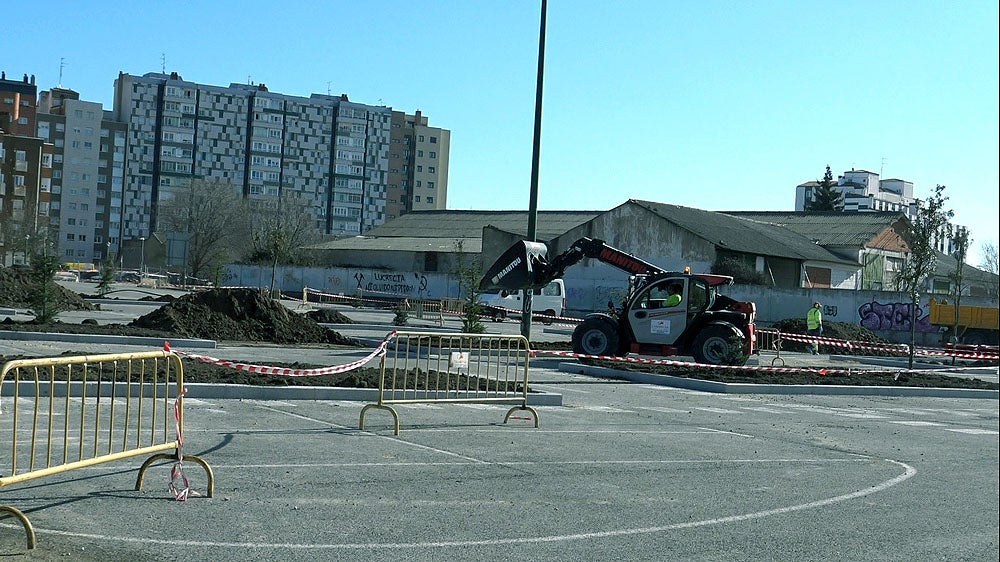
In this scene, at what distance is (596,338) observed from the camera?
24844 mm

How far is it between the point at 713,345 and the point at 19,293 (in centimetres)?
2505

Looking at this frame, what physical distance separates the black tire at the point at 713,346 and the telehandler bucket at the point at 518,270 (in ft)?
13.8

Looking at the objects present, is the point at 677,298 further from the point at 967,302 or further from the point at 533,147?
the point at 967,302

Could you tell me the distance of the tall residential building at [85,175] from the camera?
14038 centimetres

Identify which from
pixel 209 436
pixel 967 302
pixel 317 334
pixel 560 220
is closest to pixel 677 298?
pixel 317 334

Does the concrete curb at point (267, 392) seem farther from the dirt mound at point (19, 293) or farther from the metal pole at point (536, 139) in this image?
the dirt mound at point (19, 293)

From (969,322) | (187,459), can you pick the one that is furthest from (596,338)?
(969,322)

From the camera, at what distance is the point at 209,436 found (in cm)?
1091

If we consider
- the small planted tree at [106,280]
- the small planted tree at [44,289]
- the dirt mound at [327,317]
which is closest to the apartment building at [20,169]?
the small planted tree at [106,280]

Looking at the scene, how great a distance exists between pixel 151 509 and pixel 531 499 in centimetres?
285

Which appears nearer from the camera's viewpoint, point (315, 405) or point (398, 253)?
point (315, 405)

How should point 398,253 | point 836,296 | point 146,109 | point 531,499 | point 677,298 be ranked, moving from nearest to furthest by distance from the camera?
point 531,499
point 677,298
point 836,296
point 398,253
point 146,109

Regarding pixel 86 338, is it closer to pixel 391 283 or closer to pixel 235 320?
pixel 235 320

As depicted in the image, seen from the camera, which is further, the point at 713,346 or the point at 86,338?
the point at 713,346
